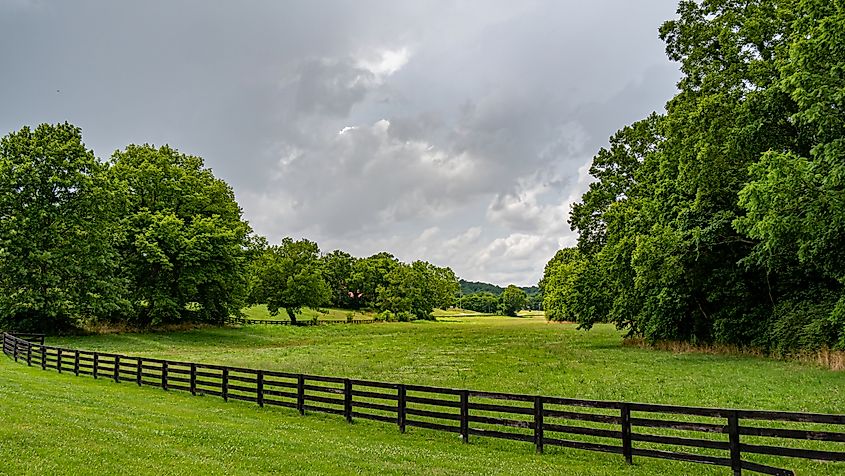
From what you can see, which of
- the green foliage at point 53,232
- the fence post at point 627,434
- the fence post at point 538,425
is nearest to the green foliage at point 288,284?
the green foliage at point 53,232

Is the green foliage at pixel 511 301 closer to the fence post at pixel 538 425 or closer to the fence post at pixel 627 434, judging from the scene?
the fence post at pixel 538 425

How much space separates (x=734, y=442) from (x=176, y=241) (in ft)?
146

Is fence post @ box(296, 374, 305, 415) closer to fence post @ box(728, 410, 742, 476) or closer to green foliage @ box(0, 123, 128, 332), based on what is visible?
fence post @ box(728, 410, 742, 476)

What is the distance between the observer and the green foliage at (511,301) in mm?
182375

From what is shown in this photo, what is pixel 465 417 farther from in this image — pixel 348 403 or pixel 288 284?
pixel 288 284

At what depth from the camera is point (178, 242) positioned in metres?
46.8

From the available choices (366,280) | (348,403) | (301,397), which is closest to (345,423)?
(348,403)

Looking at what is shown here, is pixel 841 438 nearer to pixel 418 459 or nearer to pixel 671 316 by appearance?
pixel 418 459

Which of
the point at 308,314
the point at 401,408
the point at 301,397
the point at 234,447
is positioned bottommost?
the point at 308,314

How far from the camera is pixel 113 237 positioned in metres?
44.8

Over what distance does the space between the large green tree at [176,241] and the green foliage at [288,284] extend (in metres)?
20.3

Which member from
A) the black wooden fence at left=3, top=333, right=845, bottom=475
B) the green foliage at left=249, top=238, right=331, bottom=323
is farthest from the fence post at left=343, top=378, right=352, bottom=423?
the green foliage at left=249, top=238, right=331, bottom=323

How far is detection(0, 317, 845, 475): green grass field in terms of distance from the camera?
1009cm

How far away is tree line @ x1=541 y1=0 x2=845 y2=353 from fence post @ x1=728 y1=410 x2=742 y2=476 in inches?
453
